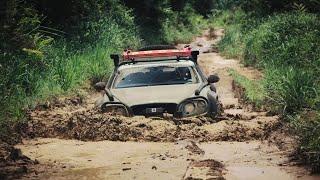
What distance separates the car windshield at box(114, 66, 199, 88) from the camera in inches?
385

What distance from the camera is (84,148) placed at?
794 centimetres

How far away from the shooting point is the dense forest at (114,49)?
357 inches

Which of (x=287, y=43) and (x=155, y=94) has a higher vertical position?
(x=287, y=43)

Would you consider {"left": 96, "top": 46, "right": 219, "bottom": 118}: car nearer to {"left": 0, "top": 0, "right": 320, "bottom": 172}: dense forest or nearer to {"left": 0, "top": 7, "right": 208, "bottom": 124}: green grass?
{"left": 0, "top": 0, "right": 320, "bottom": 172}: dense forest

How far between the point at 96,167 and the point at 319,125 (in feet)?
9.14

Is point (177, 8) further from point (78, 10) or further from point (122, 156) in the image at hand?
point (122, 156)

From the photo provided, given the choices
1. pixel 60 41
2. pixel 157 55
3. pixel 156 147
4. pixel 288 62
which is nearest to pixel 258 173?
pixel 156 147

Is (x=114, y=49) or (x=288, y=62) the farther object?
(x=114, y=49)

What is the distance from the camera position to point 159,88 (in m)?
9.41

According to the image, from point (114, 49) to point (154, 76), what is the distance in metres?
9.71

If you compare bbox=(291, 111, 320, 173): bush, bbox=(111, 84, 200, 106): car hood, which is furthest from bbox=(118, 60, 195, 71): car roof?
bbox=(291, 111, 320, 173): bush

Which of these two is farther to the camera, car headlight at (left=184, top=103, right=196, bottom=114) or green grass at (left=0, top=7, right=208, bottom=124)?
green grass at (left=0, top=7, right=208, bottom=124)

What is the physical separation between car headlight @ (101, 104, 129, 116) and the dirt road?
20cm

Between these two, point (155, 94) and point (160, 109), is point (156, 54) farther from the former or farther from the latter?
point (160, 109)
